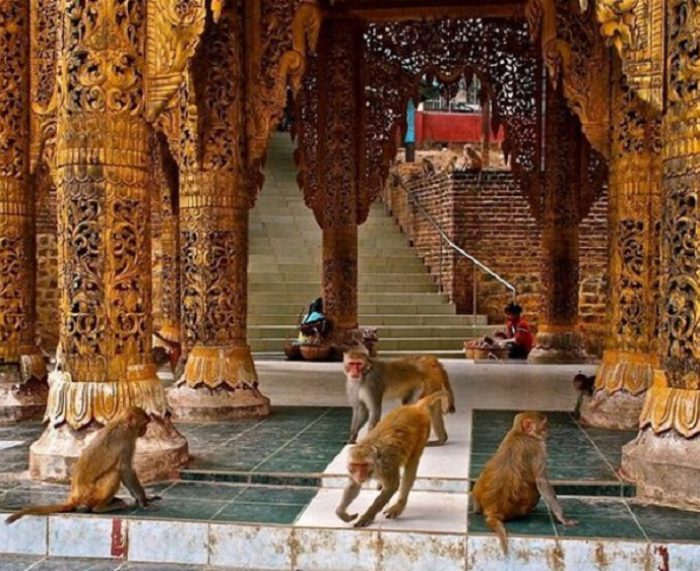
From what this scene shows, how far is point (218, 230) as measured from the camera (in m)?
6.68

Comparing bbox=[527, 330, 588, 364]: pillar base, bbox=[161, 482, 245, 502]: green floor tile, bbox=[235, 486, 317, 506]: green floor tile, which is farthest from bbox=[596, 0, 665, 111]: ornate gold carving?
bbox=[527, 330, 588, 364]: pillar base

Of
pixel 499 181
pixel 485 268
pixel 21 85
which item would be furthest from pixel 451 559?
pixel 499 181

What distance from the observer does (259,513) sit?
4.11 metres

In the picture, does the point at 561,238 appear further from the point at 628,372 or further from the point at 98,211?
the point at 98,211

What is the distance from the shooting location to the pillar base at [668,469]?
4.17m

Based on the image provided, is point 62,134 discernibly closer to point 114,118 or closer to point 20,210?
point 114,118

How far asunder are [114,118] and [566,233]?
805 cm

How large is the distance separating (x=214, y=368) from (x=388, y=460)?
3.08 m

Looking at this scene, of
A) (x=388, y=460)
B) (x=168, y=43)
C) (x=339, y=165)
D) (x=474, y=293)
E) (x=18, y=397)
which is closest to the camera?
(x=388, y=460)

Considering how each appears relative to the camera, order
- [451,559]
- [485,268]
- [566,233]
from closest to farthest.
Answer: [451,559], [566,233], [485,268]

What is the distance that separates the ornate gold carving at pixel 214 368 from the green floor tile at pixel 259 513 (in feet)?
7.94

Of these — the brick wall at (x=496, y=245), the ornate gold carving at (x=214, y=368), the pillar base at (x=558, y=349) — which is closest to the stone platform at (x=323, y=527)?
the ornate gold carving at (x=214, y=368)

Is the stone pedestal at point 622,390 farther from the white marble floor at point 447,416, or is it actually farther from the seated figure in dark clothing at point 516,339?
the seated figure in dark clothing at point 516,339

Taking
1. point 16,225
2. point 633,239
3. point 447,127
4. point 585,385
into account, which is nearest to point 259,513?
point 585,385
